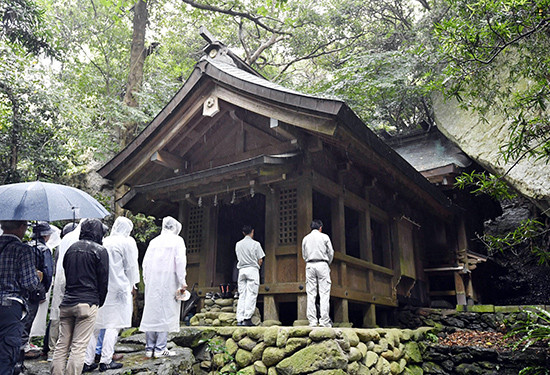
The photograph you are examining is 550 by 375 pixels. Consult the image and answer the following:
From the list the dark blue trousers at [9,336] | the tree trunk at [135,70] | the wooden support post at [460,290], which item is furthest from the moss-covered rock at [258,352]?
the tree trunk at [135,70]

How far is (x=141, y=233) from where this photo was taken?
45.4 ft

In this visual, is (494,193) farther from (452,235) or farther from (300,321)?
(452,235)

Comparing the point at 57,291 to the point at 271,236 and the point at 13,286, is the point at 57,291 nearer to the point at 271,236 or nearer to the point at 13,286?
the point at 13,286

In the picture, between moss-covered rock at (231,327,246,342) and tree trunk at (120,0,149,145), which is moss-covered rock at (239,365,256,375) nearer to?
moss-covered rock at (231,327,246,342)

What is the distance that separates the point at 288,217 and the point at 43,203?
4.53 m

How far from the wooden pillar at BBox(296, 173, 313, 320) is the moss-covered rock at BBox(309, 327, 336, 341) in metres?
1.52

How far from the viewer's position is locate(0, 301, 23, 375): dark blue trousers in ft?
11.7

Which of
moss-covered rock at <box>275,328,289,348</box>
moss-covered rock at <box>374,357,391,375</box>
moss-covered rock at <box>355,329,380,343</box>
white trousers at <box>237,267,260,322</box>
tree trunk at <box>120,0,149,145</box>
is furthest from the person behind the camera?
tree trunk at <box>120,0,149,145</box>

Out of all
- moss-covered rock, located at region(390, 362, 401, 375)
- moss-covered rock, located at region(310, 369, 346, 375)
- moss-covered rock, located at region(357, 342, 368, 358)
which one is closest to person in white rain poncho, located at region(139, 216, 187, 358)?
moss-covered rock, located at region(310, 369, 346, 375)

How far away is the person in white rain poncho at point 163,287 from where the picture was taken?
5461 mm

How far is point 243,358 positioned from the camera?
5.97 metres

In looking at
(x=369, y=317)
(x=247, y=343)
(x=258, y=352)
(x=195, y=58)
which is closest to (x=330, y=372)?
(x=258, y=352)

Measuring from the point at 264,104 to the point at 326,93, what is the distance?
28.5 ft

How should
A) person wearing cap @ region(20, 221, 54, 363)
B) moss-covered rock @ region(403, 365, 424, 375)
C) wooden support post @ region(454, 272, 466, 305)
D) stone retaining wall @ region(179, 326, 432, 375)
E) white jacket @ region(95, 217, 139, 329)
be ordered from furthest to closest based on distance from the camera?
wooden support post @ region(454, 272, 466, 305)
moss-covered rock @ region(403, 365, 424, 375)
stone retaining wall @ region(179, 326, 432, 375)
white jacket @ region(95, 217, 139, 329)
person wearing cap @ region(20, 221, 54, 363)
